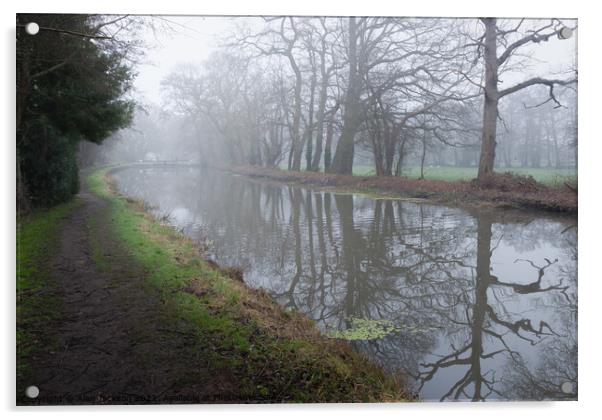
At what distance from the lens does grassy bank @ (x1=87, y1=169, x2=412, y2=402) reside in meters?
3.22

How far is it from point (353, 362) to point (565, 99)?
3.52 m

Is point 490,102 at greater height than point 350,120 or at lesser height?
lesser

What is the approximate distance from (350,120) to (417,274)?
327 cm

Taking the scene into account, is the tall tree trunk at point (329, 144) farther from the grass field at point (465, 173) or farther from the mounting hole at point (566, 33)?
the mounting hole at point (566, 33)

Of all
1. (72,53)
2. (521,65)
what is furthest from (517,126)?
(72,53)

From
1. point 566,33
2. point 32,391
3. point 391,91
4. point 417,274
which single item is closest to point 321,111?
point 391,91

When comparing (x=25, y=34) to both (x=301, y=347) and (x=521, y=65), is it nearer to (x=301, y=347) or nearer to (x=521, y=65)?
(x=301, y=347)

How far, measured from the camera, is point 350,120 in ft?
25.3

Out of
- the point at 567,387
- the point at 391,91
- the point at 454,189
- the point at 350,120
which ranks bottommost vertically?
the point at 567,387

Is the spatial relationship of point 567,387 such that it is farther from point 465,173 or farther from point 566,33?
point 465,173

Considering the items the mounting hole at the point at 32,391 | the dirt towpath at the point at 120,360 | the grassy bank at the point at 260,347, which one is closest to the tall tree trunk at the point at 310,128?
the grassy bank at the point at 260,347

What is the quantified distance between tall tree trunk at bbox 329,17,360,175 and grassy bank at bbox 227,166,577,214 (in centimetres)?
38

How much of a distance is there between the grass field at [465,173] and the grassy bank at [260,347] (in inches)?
120

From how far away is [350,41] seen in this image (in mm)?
5074
